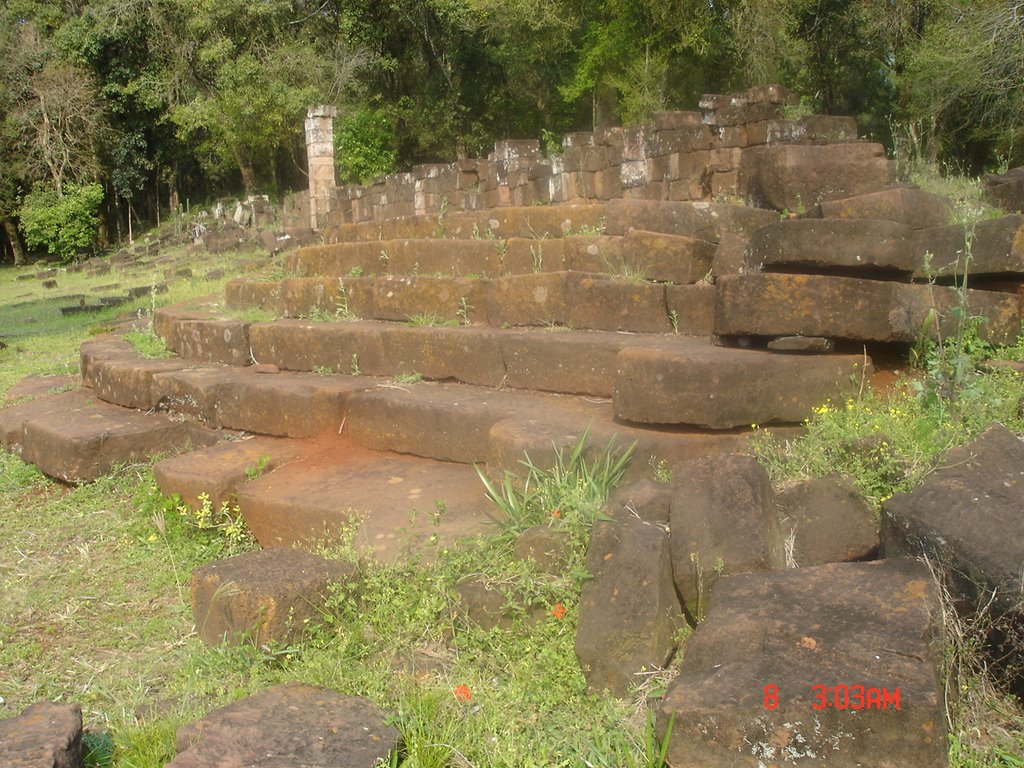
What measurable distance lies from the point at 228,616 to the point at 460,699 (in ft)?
3.61


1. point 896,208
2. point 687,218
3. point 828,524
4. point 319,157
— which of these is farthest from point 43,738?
point 319,157

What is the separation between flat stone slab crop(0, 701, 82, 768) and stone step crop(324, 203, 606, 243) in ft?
17.7

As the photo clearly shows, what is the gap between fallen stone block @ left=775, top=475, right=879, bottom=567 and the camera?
3369mm

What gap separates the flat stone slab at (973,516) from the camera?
2.76 m

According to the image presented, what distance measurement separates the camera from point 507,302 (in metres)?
6.40

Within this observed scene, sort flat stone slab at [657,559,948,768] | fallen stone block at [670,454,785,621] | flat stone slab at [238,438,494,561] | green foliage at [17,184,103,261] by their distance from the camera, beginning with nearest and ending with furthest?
flat stone slab at [657,559,948,768], fallen stone block at [670,454,785,621], flat stone slab at [238,438,494,561], green foliage at [17,184,103,261]

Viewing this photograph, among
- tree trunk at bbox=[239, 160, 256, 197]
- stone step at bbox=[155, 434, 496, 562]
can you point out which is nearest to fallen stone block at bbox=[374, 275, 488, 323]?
stone step at bbox=[155, 434, 496, 562]

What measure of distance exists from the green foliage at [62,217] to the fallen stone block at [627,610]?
28.1 meters

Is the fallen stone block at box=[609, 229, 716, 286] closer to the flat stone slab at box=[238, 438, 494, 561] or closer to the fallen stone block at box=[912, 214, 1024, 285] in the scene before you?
the fallen stone block at box=[912, 214, 1024, 285]

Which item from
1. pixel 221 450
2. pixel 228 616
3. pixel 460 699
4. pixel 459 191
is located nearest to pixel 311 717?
pixel 460 699

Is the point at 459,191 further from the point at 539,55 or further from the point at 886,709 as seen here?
the point at 539,55

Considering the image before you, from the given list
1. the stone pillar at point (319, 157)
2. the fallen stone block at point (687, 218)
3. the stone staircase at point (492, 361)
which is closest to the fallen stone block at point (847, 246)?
the stone staircase at point (492, 361)

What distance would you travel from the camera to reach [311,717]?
279 cm

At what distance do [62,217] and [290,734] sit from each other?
28.3 metres
